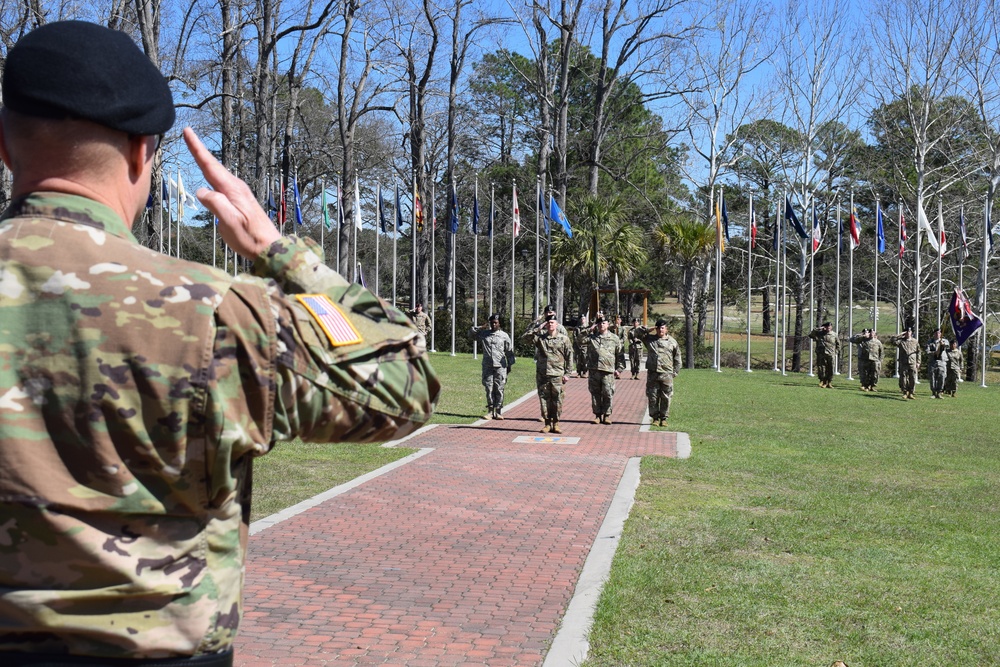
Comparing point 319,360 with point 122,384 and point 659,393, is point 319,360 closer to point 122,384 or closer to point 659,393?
point 122,384

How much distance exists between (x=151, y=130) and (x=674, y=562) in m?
7.01

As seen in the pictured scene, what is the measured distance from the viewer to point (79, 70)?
172cm

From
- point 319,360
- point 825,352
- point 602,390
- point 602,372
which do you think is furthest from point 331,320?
point 825,352

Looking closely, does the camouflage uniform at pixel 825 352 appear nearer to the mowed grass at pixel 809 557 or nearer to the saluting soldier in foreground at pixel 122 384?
the mowed grass at pixel 809 557

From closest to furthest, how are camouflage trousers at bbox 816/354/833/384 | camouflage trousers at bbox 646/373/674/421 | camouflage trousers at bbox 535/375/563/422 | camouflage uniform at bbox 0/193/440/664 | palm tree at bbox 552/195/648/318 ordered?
camouflage uniform at bbox 0/193/440/664 → camouflage trousers at bbox 535/375/563/422 → camouflage trousers at bbox 646/373/674/421 → camouflage trousers at bbox 816/354/833/384 → palm tree at bbox 552/195/648/318

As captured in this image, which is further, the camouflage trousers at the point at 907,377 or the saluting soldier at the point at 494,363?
the camouflage trousers at the point at 907,377

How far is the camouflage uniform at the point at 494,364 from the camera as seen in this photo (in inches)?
785

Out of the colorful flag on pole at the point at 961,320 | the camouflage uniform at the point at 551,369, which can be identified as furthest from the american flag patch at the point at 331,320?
the colorful flag on pole at the point at 961,320

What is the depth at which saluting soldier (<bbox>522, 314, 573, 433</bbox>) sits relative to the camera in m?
18.4

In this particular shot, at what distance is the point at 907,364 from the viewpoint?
2820 cm

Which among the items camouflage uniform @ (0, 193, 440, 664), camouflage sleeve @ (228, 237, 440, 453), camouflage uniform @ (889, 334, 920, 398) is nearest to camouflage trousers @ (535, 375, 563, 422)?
camouflage uniform @ (889, 334, 920, 398)

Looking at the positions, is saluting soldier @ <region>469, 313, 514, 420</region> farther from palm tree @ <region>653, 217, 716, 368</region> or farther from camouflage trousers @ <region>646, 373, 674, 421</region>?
palm tree @ <region>653, 217, 716, 368</region>

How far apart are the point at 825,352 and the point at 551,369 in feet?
49.4

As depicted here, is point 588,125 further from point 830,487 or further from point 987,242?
point 830,487
